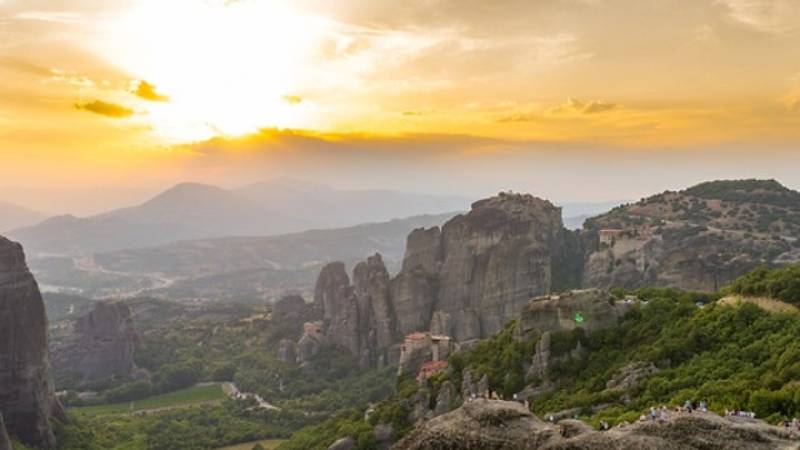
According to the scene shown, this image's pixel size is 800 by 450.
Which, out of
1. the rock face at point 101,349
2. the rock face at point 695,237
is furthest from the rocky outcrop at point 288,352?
the rock face at point 695,237

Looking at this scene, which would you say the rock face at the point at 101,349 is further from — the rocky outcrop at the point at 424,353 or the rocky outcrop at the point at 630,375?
the rocky outcrop at the point at 630,375

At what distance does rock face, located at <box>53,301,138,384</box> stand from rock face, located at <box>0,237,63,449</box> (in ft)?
151

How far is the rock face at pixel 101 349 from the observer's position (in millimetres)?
137625

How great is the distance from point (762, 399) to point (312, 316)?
129m

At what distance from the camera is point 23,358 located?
8681 cm

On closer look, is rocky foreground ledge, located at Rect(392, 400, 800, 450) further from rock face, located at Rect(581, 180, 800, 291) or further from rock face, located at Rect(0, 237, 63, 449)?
rock face, located at Rect(0, 237, 63, 449)

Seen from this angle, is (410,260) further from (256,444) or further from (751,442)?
(751,442)

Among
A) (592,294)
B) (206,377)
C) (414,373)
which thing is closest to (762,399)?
(592,294)

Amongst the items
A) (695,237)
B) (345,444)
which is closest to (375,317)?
Result: (695,237)

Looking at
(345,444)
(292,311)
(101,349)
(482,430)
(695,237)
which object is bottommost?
(101,349)

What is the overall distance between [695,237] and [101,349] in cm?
10694

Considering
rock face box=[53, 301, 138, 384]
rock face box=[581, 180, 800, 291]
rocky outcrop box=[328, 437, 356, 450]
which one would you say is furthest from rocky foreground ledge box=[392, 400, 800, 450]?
rock face box=[53, 301, 138, 384]

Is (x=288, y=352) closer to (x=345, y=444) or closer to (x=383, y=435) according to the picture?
(x=345, y=444)

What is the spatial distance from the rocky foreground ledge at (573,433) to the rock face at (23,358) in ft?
256
